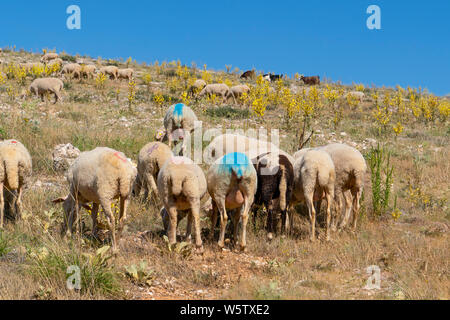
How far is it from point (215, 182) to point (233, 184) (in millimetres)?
270

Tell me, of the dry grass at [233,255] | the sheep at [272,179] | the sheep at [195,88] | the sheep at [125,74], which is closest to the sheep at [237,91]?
the sheep at [195,88]

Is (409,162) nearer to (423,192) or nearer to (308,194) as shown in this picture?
(423,192)

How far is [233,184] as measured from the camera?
6695 mm

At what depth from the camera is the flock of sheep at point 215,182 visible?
20.5 feet

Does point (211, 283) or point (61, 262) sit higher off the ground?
point (61, 262)

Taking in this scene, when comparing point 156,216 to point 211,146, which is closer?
point 156,216

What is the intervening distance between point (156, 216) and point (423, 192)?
6.60 m

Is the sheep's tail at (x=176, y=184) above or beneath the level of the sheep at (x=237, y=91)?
beneath

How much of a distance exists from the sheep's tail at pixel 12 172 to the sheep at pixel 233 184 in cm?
304

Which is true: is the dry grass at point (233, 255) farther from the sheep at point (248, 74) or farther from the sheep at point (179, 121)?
the sheep at point (248, 74)

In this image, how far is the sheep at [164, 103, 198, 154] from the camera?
427 inches

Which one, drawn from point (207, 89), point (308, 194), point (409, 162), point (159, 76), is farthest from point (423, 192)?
point (159, 76)

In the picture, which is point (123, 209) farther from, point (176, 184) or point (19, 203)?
point (19, 203)
